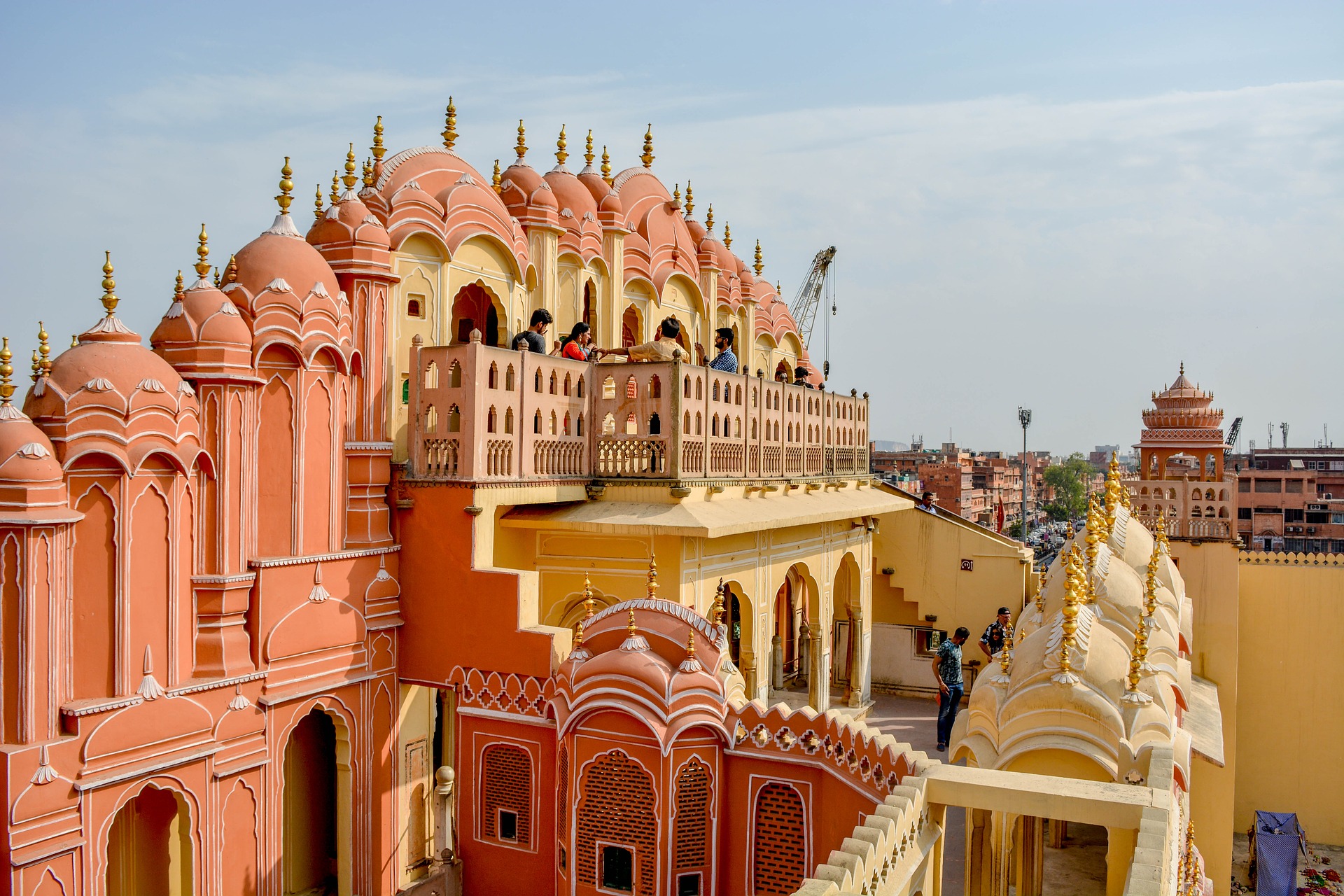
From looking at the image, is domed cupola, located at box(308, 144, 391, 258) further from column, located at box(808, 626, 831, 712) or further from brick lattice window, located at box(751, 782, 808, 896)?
column, located at box(808, 626, 831, 712)

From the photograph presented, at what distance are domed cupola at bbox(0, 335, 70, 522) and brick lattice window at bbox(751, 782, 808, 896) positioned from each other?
6642 millimetres

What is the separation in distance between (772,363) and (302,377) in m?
13.2

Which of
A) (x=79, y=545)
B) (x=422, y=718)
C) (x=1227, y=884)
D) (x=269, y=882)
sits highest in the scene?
(x=79, y=545)

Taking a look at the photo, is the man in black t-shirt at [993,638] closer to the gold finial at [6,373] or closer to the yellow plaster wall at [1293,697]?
the yellow plaster wall at [1293,697]

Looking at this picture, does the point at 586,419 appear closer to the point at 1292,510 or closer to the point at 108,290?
the point at 108,290

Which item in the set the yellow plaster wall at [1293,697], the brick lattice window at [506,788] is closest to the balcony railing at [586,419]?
the brick lattice window at [506,788]

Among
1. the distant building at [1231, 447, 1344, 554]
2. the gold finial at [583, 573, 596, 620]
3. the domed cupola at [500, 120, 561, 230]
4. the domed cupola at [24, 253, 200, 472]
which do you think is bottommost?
the distant building at [1231, 447, 1344, 554]

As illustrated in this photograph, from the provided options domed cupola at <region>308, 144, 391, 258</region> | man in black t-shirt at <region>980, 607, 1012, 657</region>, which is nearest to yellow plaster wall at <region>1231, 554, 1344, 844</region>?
man in black t-shirt at <region>980, 607, 1012, 657</region>

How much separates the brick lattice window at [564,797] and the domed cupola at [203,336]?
4862 mm

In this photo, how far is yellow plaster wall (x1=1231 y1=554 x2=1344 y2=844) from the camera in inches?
784

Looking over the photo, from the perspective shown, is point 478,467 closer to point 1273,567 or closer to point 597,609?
point 597,609

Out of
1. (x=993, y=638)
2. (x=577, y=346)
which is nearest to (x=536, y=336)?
(x=577, y=346)

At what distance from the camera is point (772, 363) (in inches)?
881

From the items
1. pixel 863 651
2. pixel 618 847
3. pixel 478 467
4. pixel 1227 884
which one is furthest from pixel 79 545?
pixel 1227 884
